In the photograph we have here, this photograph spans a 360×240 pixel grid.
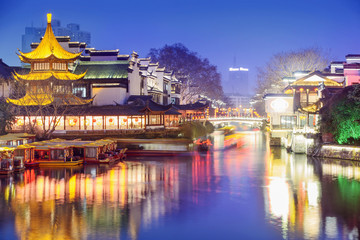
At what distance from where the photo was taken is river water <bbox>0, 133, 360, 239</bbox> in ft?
66.6

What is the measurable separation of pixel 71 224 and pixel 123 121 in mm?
40559

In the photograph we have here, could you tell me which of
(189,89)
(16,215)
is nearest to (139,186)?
(16,215)

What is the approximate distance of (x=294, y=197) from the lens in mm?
27266

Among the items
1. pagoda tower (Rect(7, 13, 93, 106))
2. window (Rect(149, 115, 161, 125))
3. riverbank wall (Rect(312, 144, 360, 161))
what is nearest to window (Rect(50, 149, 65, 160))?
pagoda tower (Rect(7, 13, 93, 106))

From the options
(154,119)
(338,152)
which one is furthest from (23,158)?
(154,119)

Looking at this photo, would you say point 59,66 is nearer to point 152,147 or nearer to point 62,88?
point 62,88

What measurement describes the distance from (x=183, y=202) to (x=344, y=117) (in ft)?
75.0

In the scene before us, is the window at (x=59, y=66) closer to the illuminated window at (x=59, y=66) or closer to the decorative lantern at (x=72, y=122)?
the illuminated window at (x=59, y=66)

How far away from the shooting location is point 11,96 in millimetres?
63031

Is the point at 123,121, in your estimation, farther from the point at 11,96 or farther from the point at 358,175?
the point at 358,175

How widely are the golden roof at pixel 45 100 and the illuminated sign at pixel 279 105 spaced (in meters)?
25.9

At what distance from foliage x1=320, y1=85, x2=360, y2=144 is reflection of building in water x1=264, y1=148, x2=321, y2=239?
13.9 feet

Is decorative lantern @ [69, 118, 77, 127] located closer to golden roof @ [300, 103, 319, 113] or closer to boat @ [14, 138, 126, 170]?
boat @ [14, 138, 126, 170]

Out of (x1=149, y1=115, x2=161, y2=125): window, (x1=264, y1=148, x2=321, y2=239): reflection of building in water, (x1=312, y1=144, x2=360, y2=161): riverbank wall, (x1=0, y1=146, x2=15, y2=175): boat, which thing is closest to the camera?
(x1=264, y1=148, x2=321, y2=239): reflection of building in water
